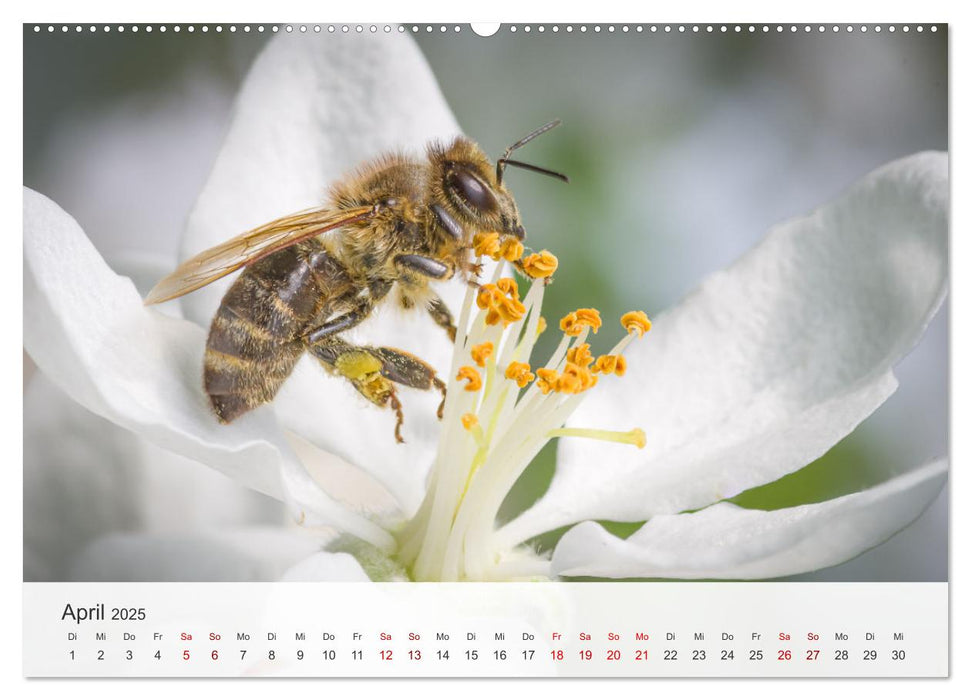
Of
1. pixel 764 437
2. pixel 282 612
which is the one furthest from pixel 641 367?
pixel 282 612

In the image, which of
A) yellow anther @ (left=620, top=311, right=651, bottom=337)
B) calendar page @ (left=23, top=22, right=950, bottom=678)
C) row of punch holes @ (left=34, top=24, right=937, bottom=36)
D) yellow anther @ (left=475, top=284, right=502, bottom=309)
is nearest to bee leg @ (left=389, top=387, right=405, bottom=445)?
calendar page @ (left=23, top=22, right=950, bottom=678)

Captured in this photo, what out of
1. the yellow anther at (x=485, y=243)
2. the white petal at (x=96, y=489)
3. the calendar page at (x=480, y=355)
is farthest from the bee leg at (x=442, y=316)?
the white petal at (x=96, y=489)

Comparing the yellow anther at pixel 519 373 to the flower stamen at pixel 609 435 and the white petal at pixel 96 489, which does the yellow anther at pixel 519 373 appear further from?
the white petal at pixel 96 489

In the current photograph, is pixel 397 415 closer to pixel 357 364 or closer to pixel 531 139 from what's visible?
pixel 357 364

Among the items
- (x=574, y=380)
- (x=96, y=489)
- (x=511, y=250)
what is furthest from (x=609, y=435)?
(x=96, y=489)

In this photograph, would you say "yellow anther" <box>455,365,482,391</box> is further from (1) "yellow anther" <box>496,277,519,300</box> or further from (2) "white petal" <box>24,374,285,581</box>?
(2) "white petal" <box>24,374,285,581</box>

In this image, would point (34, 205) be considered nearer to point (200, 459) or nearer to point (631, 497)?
point (200, 459)
